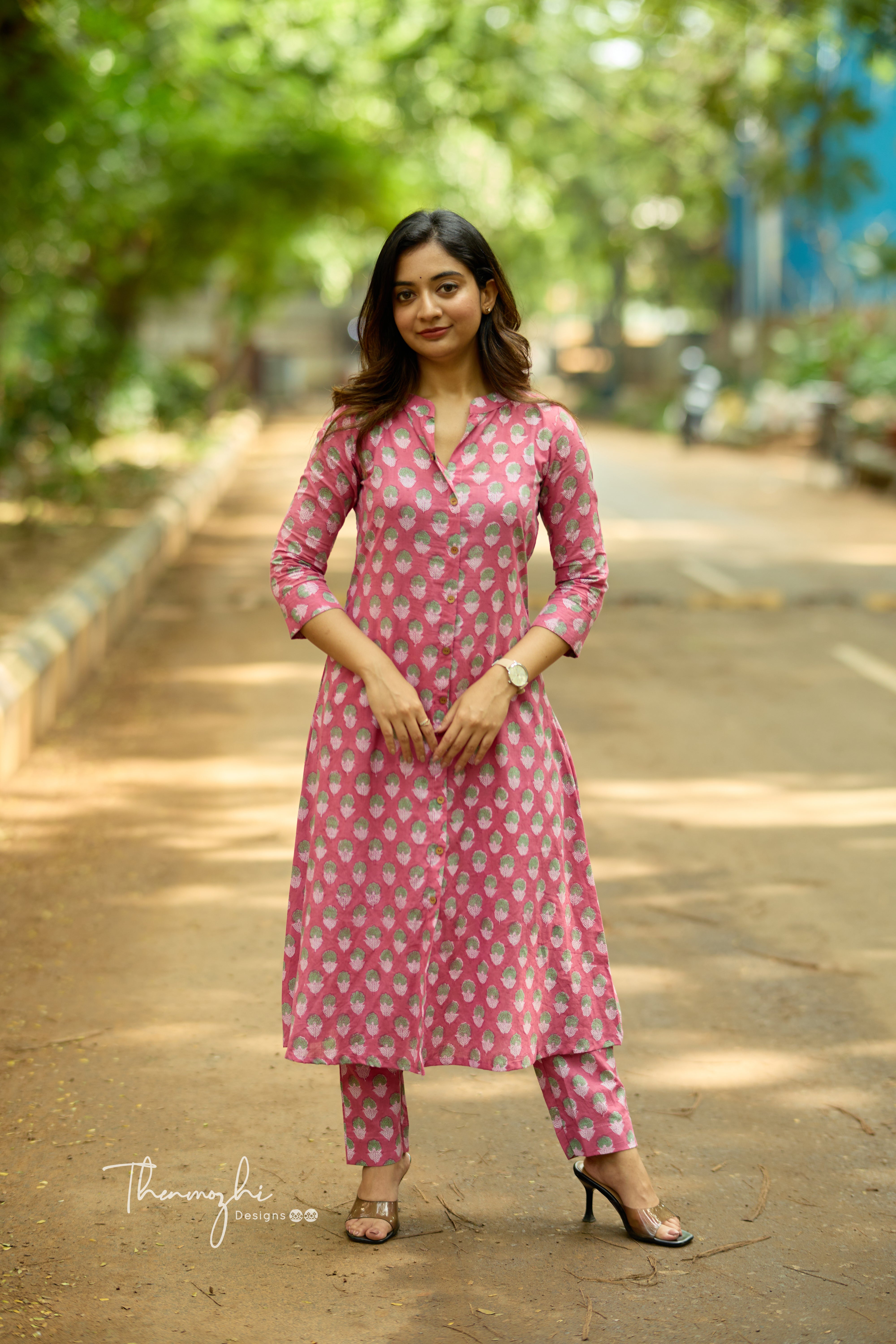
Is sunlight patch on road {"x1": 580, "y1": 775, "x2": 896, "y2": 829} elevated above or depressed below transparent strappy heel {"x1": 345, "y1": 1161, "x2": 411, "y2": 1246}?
below

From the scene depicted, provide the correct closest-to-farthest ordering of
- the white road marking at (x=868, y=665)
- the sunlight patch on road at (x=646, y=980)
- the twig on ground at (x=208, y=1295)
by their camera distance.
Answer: the twig on ground at (x=208, y=1295), the sunlight patch on road at (x=646, y=980), the white road marking at (x=868, y=665)

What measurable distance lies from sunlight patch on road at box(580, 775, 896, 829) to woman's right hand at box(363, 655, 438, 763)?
3.22m

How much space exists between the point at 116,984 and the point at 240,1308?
1.71 metres

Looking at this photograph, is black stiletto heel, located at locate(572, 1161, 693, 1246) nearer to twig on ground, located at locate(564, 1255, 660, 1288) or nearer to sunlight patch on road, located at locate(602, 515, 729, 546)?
twig on ground, located at locate(564, 1255, 660, 1288)

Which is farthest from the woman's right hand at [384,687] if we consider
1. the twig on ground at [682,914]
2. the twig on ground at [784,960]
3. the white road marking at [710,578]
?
the white road marking at [710,578]

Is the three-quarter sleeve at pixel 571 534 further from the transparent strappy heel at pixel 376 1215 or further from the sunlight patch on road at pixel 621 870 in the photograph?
the sunlight patch on road at pixel 621 870

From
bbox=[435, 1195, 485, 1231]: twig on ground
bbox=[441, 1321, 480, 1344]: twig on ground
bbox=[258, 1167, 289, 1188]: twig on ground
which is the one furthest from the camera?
bbox=[258, 1167, 289, 1188]: twig on ground

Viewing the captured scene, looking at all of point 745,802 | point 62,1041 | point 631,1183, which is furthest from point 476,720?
point 745,802

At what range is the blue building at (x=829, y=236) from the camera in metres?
25.5

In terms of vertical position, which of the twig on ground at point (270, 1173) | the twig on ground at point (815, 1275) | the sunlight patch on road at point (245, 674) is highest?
the twig on ground at point (815, 1275)

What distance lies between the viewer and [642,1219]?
3.09 m

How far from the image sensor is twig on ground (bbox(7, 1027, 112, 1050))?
159 inches

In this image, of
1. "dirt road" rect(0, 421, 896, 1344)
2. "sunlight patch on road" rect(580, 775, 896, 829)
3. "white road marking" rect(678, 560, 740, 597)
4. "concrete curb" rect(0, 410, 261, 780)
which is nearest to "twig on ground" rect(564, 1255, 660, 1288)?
"dirt road" rect(0, 421, 896, 1344)

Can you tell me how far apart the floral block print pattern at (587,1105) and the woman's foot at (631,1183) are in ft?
0.10
